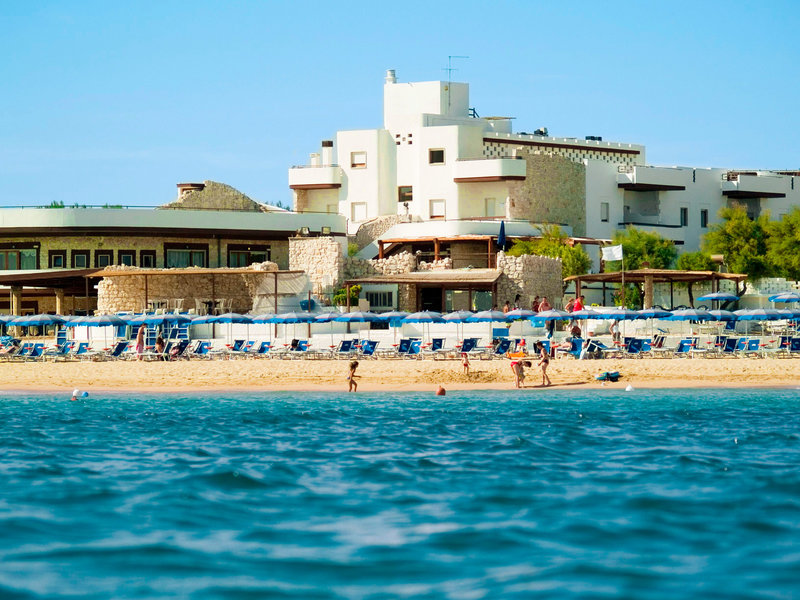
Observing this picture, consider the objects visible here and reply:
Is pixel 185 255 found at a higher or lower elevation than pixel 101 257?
higher

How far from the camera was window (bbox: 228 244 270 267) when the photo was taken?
202ft

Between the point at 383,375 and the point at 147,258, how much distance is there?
2843 cm

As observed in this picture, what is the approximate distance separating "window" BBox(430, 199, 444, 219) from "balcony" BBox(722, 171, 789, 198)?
56.6 feet

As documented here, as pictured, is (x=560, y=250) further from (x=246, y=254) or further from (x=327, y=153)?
(x=327, y=153)

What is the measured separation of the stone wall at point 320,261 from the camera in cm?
5366

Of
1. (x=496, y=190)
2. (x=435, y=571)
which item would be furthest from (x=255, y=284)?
(x=435, y=571)

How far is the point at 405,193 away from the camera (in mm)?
64812

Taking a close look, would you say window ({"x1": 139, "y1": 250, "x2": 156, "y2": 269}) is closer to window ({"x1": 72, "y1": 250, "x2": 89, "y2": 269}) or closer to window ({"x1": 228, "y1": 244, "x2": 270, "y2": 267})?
window ({"x1": 72, "y1": 250, "x2": 89, "y2": 269})

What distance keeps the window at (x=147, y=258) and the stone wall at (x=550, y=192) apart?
59.0 feet

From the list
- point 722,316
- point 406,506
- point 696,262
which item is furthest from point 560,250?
point 406,506

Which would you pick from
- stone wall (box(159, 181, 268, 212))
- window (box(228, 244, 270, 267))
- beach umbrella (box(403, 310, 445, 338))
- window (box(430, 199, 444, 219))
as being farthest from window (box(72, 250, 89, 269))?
beach umbrella (box(403, 310, 445, 338))

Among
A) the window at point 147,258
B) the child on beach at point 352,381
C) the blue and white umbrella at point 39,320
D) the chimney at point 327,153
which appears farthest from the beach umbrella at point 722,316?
the chimney at point 327,153

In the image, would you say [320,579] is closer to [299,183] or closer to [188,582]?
[188,582]

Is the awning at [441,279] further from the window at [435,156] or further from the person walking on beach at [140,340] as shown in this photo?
the window at [435,156]
